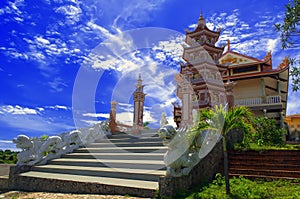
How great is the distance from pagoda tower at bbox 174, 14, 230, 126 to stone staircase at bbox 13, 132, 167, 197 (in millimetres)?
8955

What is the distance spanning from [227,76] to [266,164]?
1590 centimetres

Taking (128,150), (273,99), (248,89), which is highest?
(248,89)

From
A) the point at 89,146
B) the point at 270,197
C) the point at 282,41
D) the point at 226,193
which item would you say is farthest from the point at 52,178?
the point at 282,41

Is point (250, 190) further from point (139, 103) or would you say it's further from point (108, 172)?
point (139, 103)

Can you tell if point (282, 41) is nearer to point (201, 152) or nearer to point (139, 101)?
point (201, 152)

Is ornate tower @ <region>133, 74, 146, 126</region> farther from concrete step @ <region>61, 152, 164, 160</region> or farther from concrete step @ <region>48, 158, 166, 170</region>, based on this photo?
concrete step @ <region>48, 158, 166, 170</region>

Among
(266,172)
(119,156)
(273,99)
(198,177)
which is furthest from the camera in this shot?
(273,99)

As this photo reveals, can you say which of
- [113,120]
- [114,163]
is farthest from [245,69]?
[114,163]

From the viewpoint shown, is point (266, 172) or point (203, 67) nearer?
point (266, 172)

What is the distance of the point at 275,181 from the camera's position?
200 inches

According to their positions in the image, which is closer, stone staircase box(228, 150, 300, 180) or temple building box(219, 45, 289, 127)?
stone staircase box(228, 150, 300, 180)

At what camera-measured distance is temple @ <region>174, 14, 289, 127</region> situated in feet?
58.2

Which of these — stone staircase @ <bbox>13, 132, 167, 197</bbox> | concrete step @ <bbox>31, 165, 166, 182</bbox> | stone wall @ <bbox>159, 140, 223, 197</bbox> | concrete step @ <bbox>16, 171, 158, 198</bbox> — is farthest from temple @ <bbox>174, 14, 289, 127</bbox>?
concrete step @ <bbox>16, 171, 158, 198</bbox>

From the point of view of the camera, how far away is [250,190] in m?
4.30
